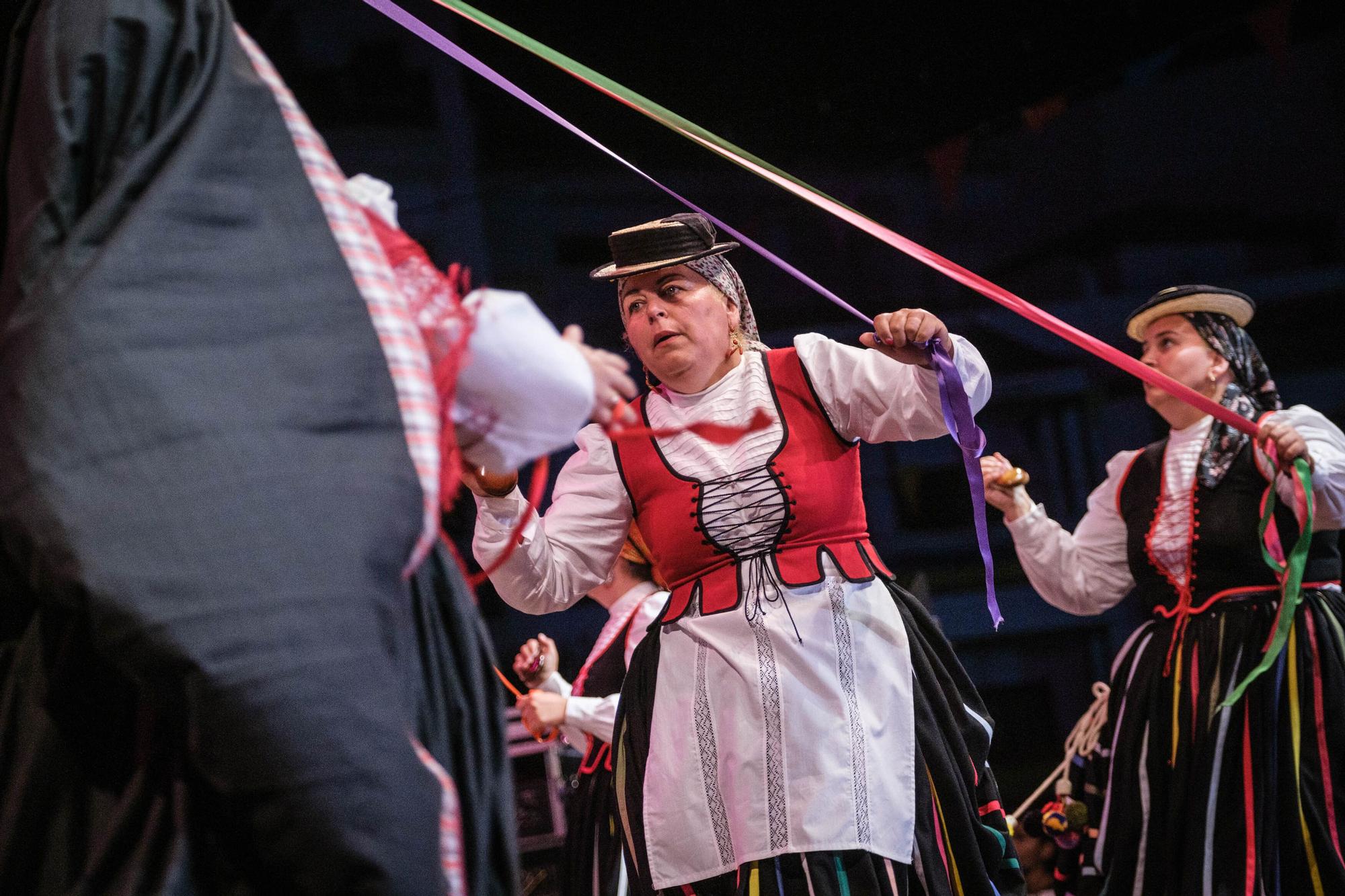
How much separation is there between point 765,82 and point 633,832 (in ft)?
10.3

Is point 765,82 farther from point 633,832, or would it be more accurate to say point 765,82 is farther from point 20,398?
point 20,398

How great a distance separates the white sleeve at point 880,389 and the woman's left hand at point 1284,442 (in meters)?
1.03

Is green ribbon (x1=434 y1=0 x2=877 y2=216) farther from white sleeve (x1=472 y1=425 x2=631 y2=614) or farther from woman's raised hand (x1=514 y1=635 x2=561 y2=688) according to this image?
woman's raised hand (x1=514 y1=635 x2=561 y2=688)

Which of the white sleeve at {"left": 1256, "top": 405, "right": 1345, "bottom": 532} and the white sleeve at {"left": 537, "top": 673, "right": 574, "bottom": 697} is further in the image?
the white sleeve at {"left": 537, "top": 673, "right": 574, "bottom": 697}

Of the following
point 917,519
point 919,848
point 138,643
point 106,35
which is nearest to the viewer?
point 138,643

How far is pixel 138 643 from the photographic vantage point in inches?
34.9

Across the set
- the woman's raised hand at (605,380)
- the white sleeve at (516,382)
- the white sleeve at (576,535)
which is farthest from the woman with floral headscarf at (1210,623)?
the white sleeve at (516,382)

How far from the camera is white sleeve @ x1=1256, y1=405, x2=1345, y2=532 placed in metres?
3.05

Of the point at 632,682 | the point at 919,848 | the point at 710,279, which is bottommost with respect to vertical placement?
the point at 919,848

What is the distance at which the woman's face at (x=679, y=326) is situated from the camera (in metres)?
2.35

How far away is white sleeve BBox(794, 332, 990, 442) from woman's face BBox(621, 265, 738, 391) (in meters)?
0.18

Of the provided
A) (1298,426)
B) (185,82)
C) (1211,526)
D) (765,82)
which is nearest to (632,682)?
(185,82)

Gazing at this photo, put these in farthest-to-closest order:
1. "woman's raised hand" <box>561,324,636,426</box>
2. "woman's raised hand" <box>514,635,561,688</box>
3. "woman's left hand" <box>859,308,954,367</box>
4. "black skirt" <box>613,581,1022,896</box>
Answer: "woman's raised hand" <box>514,635,561,688</box>, "black skirt" <box>613,581,1022,896</box>, "woman's left hand" <box>859,308,954,367</box>, "woman's raised hand" <box>561,324,636,426</box>

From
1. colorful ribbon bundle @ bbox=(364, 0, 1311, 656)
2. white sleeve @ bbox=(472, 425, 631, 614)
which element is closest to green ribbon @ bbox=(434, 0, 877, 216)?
colorful ribbon bundle @ bbox=(364, 0, 1311, 656)
